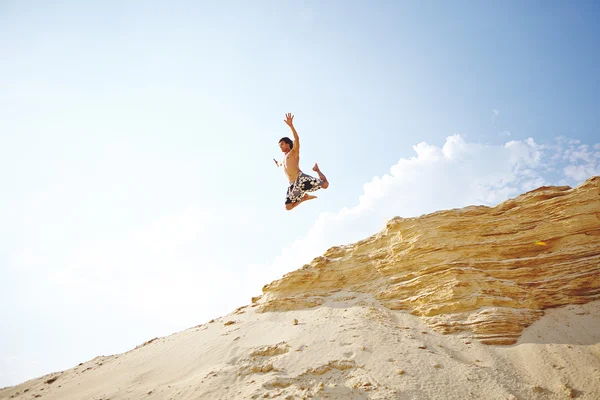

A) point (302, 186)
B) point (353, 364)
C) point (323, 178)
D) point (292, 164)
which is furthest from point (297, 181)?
point (353, 364)

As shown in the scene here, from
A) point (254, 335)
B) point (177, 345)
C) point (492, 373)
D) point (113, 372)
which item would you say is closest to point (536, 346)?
point (492, 373)

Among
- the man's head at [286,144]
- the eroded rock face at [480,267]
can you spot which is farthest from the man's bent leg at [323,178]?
the eroded rock face at [480,267]

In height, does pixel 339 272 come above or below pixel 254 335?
above

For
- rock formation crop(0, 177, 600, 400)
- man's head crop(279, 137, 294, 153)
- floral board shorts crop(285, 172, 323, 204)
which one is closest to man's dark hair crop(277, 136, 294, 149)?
man's head crop(279, 137, 294, 153)

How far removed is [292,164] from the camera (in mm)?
9766

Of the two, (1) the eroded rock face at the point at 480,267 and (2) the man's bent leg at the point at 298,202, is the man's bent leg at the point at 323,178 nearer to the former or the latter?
(2) the man's bent leg at the point at 298,202

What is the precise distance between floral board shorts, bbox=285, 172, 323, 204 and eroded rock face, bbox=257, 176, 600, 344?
5415 millimetres

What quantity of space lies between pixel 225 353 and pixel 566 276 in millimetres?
11897

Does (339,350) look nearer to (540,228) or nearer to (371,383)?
(371,383)

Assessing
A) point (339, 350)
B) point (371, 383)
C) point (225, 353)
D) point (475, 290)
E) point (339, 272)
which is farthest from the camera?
point (339, 272)

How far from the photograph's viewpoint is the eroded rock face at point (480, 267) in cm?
1048

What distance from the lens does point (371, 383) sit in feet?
23.9

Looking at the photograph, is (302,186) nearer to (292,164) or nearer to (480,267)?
(292,164)

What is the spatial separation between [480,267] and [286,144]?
8.50 metres
